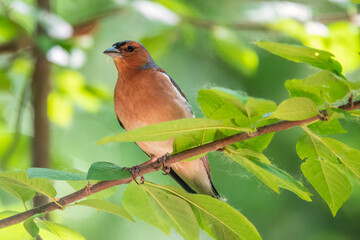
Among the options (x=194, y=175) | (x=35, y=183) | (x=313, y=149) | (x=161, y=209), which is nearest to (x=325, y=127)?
(x=313, y=149)

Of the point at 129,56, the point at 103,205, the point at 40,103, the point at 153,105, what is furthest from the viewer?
the point at 40,103

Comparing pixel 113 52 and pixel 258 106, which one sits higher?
pixel 113 52

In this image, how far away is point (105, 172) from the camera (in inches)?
48.1

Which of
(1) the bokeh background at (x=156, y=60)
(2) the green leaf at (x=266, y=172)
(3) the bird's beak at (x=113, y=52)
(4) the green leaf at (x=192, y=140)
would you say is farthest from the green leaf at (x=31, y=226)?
(3) the bird's beak at (x=113, y=52)

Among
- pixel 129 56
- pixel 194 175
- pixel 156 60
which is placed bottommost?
pixel 194 175

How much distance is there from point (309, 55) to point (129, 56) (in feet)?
5.26

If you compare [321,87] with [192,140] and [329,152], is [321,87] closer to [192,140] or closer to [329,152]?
[329,152]

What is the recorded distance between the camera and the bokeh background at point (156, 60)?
9.82 feet

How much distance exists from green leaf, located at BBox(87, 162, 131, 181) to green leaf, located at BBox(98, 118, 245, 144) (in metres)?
0.16

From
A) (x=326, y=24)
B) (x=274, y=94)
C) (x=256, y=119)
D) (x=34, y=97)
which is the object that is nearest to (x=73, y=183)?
(x=256, y=119)

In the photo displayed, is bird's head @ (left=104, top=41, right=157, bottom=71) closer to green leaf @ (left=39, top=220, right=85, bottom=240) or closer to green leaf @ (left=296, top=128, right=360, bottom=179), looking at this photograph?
green leaf @ (left=39, top=220, right=85, bottom=240)

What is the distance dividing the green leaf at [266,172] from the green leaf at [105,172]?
266mm

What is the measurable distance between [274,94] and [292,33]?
3.41 feet

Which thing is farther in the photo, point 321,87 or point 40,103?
point 40,103
